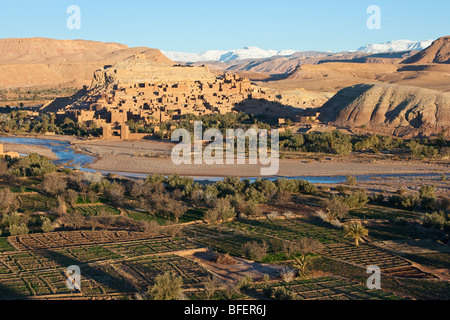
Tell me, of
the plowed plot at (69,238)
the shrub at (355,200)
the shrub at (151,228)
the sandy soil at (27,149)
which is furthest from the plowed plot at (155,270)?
the sandy soil at (27,149)

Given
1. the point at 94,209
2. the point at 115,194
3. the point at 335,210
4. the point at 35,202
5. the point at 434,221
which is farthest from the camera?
the point at 115,194

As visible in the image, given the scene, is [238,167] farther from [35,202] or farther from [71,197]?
[35,202]

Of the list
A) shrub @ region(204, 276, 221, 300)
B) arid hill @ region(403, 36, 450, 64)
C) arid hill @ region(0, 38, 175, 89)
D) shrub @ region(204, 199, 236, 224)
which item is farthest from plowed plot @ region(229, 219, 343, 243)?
arid hill @ region(403, 36, 450, 64)

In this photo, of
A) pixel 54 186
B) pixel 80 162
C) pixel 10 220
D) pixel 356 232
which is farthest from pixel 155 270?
pixel 80 162

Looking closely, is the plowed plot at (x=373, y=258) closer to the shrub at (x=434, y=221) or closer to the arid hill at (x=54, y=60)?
the shrub at (x=434, y=221)

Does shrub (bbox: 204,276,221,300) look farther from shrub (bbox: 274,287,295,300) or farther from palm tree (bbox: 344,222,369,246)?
palm tree (bbox: 344,222,369,246)

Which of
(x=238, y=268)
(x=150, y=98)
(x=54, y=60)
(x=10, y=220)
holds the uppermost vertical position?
(x=54, y=60)
